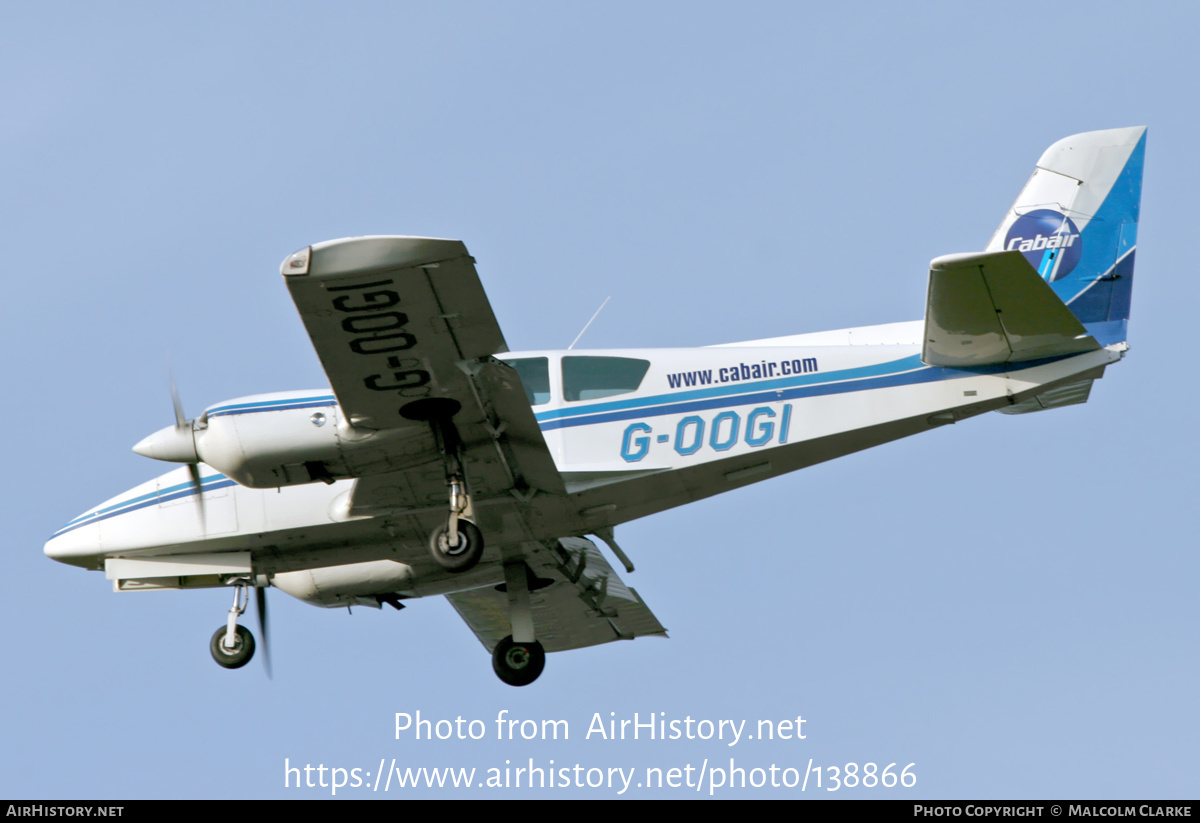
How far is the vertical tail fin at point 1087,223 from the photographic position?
1489 centimetres

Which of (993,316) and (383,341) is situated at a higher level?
(383,341)

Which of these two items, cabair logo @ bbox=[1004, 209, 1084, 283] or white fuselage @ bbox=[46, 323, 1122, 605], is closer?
white fuselage @ bbox=[46, 323, 1122, 605]

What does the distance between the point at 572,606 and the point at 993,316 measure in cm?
750

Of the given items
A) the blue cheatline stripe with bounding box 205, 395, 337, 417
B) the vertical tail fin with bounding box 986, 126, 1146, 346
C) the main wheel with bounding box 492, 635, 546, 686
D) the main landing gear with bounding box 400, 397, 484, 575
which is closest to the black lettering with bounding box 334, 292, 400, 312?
the blue cheatline stripe with bounding box 205, 395, 337, 417

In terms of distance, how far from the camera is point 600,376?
14844 millimetres

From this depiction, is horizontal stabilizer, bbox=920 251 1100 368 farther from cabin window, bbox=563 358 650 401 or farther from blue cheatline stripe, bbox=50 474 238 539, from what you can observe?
blue cheatline stripe, bbox=50 474 238 539

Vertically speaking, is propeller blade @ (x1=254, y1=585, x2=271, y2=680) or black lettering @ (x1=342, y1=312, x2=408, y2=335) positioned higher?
black lettering @ (x1=342, y1=312, x2=408, y2=335)

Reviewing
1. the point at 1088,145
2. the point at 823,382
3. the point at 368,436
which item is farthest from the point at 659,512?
the point at 1088,145

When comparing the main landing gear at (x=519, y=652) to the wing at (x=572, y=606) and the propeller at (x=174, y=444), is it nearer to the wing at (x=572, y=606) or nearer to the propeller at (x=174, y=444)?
the wing at (x=572, y=606)

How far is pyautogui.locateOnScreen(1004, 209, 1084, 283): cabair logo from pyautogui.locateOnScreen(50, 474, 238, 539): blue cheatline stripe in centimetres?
927

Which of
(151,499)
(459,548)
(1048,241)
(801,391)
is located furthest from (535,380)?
(1048,241)

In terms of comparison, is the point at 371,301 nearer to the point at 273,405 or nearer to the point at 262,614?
the point at 273,405

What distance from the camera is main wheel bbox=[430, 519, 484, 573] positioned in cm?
1412

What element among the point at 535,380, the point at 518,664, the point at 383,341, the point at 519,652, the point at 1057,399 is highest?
the point at 383,341
